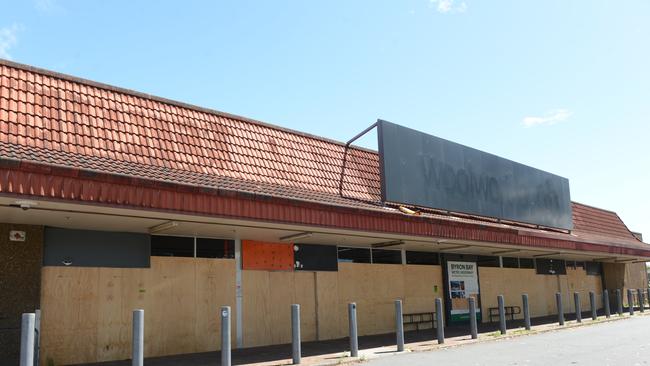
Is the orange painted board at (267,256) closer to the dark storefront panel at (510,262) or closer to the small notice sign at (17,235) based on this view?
the small notice sign at (17,235)

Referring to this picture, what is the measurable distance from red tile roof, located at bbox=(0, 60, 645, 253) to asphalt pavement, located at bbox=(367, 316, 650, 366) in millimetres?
3895

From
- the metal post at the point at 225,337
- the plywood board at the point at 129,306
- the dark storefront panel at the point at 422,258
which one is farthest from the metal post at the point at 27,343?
the dark storefront panel at the point at 422,258

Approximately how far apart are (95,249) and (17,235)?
1.63 m

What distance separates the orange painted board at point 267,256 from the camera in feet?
48.2

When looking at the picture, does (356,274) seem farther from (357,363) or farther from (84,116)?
(84,116)

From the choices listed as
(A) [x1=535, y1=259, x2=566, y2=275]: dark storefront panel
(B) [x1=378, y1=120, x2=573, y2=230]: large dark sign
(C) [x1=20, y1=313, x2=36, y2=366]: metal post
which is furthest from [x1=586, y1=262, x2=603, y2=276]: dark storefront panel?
(C) [x1=20, y1=313, x2=36, y2=366]: metal post

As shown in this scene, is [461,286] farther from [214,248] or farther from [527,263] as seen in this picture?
[214,248]

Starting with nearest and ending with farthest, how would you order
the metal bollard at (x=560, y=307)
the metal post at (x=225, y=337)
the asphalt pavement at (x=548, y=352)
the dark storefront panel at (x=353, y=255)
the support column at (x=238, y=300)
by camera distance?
1. the metal post at (x=225, y=337)
2. the asphalt pavement at (x=548, y=352)
3. the support column at (x=238, y=300)
4. the dark storefront panel at (x=353, y=255)
5. the metal bollard at (x=560, y=307)

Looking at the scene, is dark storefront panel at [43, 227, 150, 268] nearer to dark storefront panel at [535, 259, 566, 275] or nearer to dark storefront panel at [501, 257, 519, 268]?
dark storefront panel at [501, 257, 519, 268]

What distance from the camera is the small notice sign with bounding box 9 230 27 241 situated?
1075 centimetres

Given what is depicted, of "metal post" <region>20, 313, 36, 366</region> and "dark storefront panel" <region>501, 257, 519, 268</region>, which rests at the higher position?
"dark storefront panel" <region>501, 257, 519, 268</region>

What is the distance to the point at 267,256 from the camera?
1512 cm

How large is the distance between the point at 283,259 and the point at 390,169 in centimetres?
415

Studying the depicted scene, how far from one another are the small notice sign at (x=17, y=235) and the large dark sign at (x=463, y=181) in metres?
9.32
